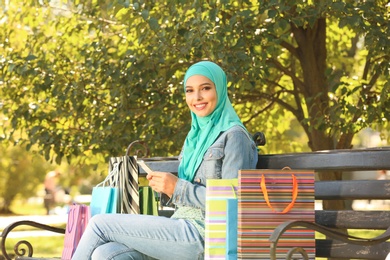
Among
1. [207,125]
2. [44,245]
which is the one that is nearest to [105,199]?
[207,125]

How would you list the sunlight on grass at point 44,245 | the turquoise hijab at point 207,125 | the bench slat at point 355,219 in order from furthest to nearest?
1. the sunlight on grass at point 44,245
2. the turquoise hijab at point 207,125
3. the bench slat at point 355,219

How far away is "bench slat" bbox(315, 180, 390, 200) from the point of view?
4324 millimetres

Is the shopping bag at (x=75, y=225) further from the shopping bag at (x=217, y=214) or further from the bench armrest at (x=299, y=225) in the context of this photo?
the bench armrest at (x=299, y=225)

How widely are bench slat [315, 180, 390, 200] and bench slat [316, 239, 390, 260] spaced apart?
23cm

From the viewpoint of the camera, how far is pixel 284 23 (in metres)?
6.87

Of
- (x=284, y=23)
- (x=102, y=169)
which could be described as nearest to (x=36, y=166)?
(x=102, y=169)

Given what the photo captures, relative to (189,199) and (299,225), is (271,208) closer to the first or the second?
(299,225)

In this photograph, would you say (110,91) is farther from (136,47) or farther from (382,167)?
(382,167)

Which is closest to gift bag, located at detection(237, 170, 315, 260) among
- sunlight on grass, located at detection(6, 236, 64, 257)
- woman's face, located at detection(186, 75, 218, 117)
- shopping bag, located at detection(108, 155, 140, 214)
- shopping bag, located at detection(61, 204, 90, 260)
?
woman's face, located at detection(186, 75, 218, 117)

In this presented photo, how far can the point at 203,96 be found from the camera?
14.9 feet

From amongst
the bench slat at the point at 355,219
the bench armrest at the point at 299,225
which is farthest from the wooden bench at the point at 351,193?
the bench armrest at the point at 299,225

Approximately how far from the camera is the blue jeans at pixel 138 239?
13.8 feet

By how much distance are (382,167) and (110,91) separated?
→ 3770mm

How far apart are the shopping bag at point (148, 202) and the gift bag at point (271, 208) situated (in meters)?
1.17
